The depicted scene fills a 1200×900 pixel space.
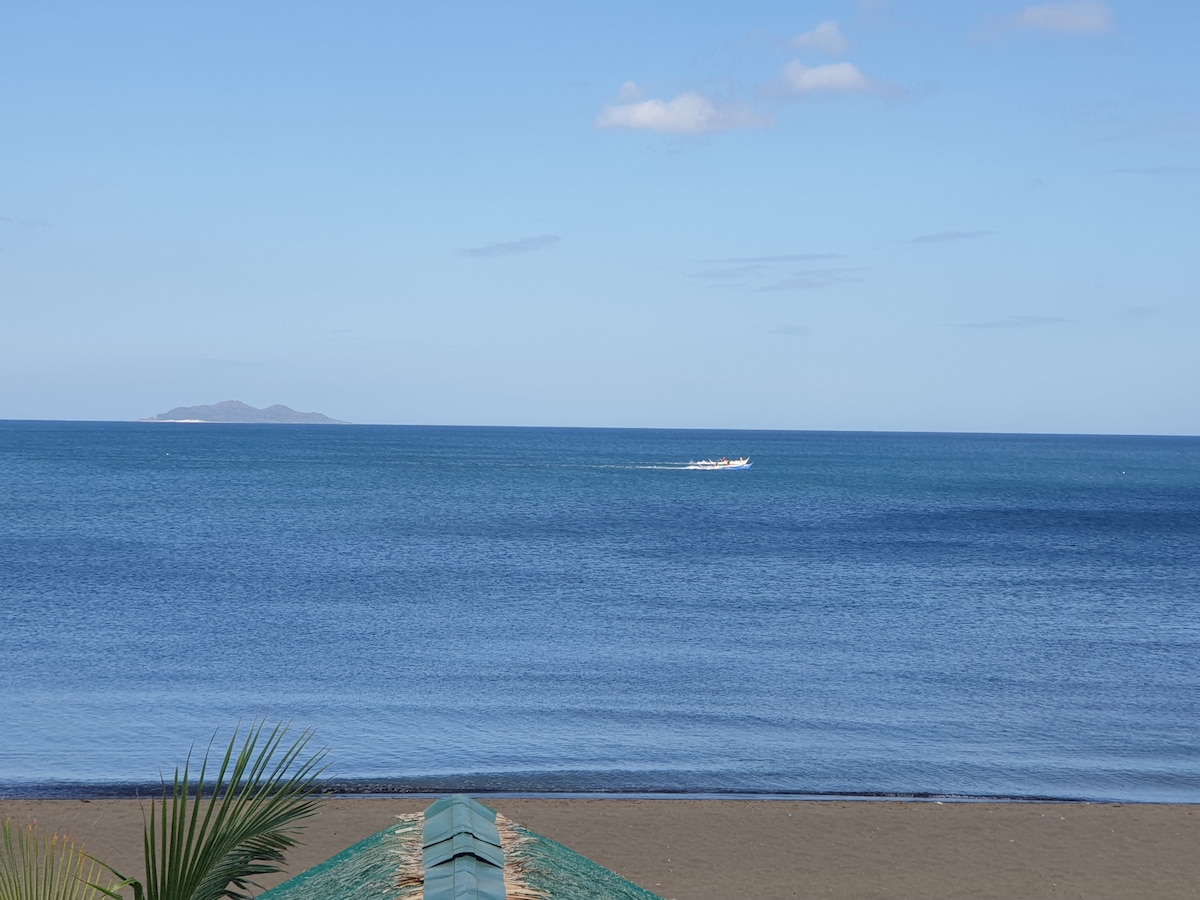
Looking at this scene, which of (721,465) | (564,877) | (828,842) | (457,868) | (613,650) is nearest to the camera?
(457,868)

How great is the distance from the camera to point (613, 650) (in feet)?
88.2

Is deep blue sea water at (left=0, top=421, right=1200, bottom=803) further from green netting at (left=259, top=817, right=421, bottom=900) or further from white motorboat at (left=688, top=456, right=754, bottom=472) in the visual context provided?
white motorboat at (left=688, top=456, right=754, bottom=472)

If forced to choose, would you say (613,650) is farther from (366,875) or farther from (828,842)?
(366,875)

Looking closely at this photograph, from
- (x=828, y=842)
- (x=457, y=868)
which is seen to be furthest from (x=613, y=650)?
(x=457, y=868)

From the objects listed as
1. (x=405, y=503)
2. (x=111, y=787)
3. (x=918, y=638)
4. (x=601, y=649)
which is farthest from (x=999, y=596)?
(x=405, y=503)

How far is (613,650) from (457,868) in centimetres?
2295

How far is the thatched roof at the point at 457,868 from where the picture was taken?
4090 mm

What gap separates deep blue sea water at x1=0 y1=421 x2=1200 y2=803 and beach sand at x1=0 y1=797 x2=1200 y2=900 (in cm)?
119

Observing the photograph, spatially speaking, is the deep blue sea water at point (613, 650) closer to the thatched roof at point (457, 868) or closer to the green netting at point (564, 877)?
the thatched roof at point (457, 868)

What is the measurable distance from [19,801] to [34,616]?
17.7 meters

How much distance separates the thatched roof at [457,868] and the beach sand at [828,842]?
24.1 ft

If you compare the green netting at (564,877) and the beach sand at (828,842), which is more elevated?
the green netting at (564,877)

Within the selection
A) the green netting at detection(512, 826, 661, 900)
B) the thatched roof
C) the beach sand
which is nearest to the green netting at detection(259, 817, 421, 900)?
the thatched roof

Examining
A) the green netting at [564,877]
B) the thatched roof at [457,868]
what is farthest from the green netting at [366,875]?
the green netting at [564,877]
